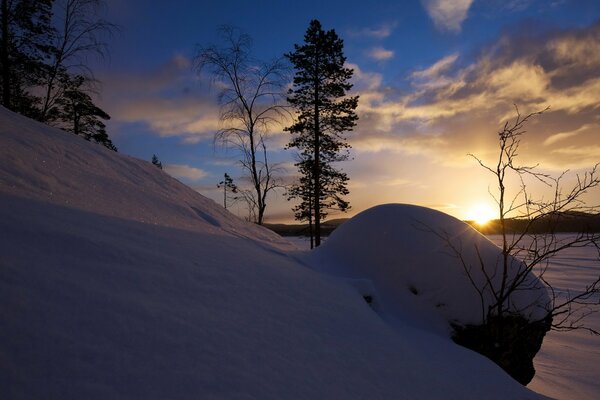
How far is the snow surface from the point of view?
109 cm

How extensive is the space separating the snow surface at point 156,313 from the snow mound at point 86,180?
2cm

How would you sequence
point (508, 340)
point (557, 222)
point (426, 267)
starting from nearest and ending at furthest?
point (557, 222) → point (508, 340) → point (426, 267)

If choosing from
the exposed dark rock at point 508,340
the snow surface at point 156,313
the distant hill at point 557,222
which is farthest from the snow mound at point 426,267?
the snow surface at point 156,313

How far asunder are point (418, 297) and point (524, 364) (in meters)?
1.68

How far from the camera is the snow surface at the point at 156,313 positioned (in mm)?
1089

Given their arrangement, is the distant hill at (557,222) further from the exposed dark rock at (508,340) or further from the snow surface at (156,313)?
the snow surface at (156,313)

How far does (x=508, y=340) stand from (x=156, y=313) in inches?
176

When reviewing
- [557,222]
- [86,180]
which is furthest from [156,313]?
[557,222]

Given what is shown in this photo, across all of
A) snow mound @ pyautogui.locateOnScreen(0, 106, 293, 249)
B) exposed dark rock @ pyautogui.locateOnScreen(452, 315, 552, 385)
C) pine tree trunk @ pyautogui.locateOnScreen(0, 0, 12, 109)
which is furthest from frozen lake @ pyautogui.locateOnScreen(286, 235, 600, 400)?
pine tree trunk @ pyautogui.locateOnScreen(0, 0, 12, 109)

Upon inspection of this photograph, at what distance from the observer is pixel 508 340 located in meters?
4.16

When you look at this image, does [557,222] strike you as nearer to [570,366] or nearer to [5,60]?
[570,366]

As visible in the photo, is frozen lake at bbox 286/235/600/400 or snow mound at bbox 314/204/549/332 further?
frozen lake at bbox 286/235/600/400

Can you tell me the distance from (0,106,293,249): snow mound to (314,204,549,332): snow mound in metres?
1.99

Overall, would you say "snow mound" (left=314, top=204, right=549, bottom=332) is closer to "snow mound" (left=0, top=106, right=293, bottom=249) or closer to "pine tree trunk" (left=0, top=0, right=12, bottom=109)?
"snow mound" (left=0, top=106, right=293, bottom=249)
